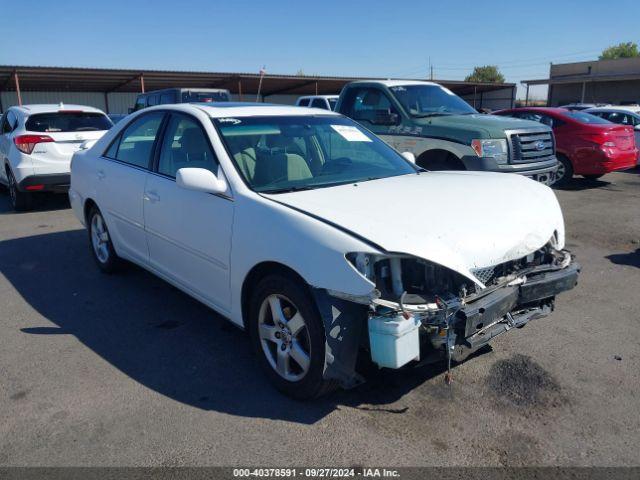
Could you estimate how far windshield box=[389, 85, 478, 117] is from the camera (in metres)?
8.09

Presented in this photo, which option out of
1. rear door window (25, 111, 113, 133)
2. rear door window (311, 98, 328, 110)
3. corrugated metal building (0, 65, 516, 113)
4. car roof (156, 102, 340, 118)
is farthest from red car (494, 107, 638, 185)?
corrugated metal building (0, 65, 516, 113)

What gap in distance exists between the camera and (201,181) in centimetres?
342

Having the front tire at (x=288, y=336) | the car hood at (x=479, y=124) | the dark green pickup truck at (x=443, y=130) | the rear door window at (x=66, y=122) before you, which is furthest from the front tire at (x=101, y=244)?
the car hood at (x=479, y=124)

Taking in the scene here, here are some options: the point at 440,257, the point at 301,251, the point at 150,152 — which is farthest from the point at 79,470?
the point at 150,152

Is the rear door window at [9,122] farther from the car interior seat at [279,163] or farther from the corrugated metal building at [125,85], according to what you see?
the corrugated metal building at [125,85]

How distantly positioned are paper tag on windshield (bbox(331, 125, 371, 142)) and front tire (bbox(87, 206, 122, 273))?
247 cm

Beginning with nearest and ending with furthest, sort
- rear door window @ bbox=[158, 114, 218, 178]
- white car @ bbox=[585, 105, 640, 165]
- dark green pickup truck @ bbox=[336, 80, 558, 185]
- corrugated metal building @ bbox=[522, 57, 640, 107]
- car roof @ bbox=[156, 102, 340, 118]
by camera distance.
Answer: rear door window @ bbox=[158, 114, 218, 178] → car roof @ bbox=[156, 102, 340, 118] → dark green pickup truck @ bbox=[336, 80, 558, 185] → white car @ bbox=[585, 105, 640, 165] → corrugated metal building @ bbox=[522, 57, 640, 107]

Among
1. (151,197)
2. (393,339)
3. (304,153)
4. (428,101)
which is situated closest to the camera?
(393,339)

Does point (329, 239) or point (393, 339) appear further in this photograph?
point (329, 239)

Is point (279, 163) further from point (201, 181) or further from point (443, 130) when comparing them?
point (443, 130)

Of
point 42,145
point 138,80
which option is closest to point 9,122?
point 42,145

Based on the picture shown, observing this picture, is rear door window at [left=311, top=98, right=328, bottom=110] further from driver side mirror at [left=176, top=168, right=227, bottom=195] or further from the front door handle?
driver side mirror at [left=176, top=168, right=227, bottom=195]

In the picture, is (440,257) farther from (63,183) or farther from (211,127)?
(63,183)

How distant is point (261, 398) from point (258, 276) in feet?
2.41
